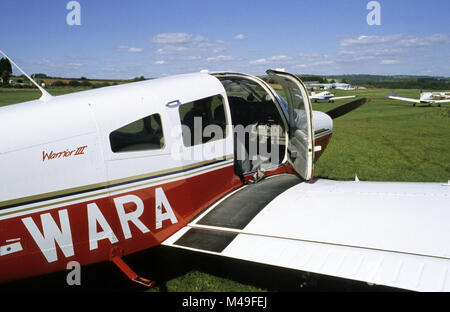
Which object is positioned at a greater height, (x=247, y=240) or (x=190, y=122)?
(x=190, y=122)

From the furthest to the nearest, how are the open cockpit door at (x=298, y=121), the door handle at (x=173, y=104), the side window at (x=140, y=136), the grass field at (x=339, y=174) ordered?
1. the open cockpit door at (x=298, y=121)
2. the grass field at (x=339, y=174)
3. the door handle at (x=173, y=104)
4. the side window at (x=140, y=136)

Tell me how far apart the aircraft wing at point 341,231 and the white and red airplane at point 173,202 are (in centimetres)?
1

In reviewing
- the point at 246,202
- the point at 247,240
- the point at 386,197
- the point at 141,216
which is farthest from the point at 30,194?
the point at 386,197

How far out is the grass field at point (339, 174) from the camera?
12.1 feet

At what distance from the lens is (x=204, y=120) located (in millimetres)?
3971

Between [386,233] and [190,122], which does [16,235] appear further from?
[386,233]

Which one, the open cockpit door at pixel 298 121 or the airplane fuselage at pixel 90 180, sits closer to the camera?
the airplane fuselage at pixel 90 180

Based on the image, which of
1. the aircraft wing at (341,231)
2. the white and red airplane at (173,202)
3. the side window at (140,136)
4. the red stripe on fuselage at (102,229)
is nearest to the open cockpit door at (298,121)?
the white and red airplane at (173,202)

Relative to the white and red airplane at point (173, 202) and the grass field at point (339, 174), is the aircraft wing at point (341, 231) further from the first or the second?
the grass field at point (339, 174)

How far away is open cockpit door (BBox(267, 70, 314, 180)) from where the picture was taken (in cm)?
421

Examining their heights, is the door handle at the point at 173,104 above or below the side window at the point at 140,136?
above

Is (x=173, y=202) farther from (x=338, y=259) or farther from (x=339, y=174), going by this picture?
(x=339, y=174)

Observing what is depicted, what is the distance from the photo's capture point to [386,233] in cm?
283
